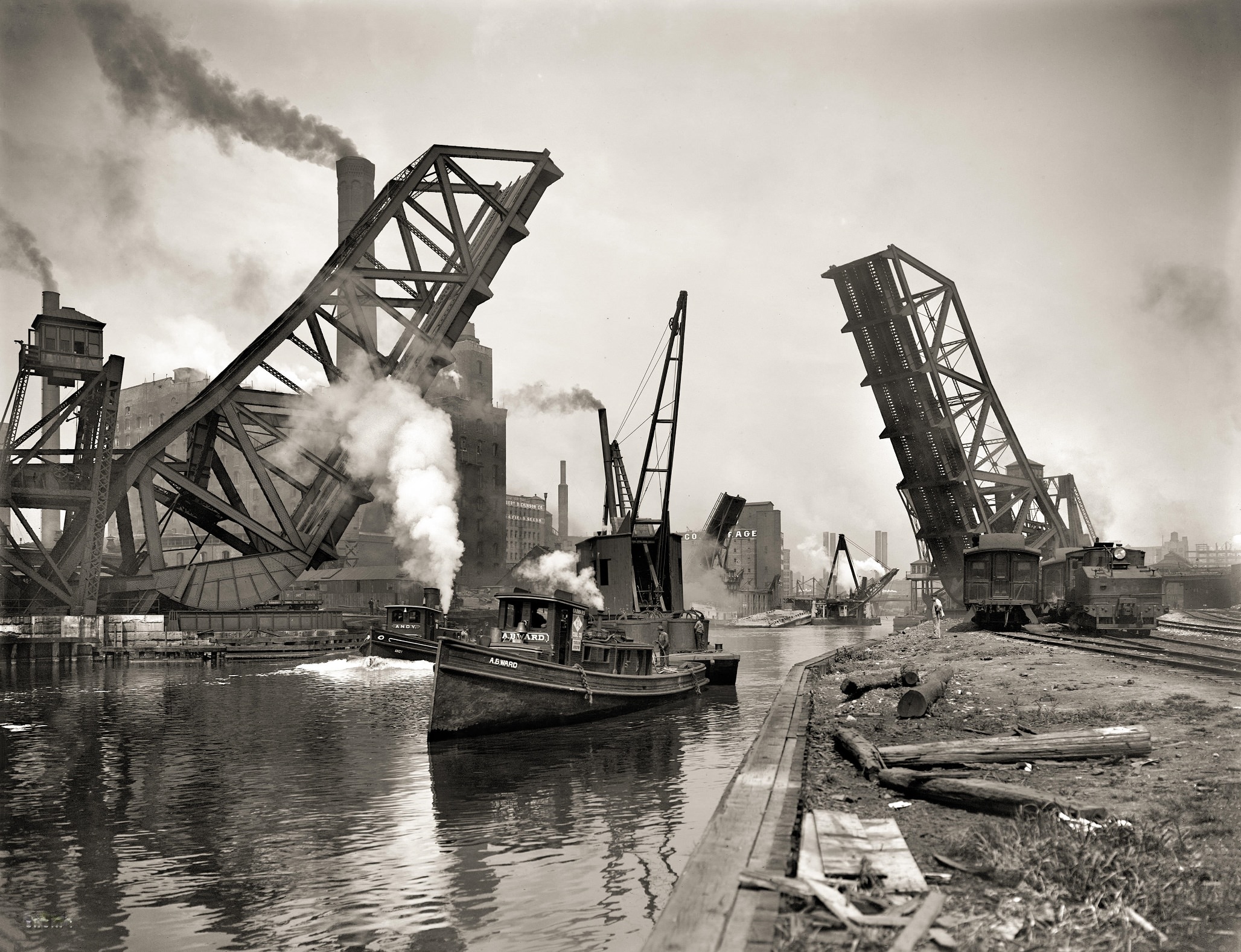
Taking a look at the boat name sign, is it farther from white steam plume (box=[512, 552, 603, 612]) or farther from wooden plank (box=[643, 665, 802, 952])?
wooden plank (box=[643, 665, 802, 952])

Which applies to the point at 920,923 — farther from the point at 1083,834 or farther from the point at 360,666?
the point at 360,666

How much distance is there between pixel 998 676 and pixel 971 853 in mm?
11863

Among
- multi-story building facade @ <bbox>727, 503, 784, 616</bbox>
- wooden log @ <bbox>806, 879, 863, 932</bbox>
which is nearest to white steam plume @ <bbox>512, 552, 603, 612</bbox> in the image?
wooden log @ <bbox>806, 879, 863, 932</bbox>

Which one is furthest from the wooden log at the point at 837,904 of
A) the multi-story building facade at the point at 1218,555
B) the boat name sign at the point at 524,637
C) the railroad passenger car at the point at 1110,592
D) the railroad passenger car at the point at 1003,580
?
the multi-story building facade at the point at 1218,555

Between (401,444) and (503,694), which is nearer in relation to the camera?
(503,694)

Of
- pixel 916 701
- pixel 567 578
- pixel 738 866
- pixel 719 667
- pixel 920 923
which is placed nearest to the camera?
pixel 920 923

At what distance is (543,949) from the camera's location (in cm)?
794

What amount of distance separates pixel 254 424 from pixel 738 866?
122 feet

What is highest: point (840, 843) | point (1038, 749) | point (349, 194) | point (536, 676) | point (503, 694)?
point (349, 194)

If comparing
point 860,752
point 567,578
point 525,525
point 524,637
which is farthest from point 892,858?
point 525,525

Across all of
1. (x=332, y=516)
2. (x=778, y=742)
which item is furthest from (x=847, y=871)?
(x=332, y=516)

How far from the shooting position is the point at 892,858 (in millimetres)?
5664

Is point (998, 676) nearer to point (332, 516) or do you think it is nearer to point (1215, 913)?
point (1215, 913)

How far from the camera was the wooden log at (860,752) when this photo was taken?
872 cm
